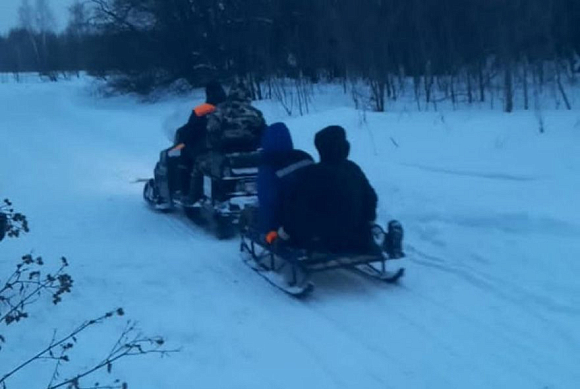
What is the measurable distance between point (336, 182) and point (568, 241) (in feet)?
6.68

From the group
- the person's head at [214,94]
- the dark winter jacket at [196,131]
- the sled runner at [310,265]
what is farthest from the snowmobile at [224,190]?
the sled runner at [310,265]

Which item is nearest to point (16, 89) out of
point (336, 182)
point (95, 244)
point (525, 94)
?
point (525, 94)

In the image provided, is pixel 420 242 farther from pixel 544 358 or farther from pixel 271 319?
pixel 544 358

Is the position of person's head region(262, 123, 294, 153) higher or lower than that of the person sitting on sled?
higher

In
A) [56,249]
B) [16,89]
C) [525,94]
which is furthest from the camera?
[16,89]

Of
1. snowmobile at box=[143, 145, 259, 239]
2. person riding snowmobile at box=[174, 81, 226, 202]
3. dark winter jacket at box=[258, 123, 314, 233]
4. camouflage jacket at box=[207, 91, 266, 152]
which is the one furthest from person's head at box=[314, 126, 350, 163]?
person riding snowmobile at box=[174, 81, 226, 202]

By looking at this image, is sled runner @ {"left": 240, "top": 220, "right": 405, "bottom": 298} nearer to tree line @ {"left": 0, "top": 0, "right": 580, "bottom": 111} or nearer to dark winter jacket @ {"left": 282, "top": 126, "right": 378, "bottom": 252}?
dark winter jacket @ {"left": 282, "top": 126, "right": 378, "bottom": 252}

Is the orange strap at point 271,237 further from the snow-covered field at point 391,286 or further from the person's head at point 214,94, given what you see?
the person's head at point 214,94

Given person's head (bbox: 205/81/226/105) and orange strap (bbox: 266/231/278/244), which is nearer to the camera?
orange strap (bbox: 266/231/278/244)

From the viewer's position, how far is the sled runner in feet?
26.6

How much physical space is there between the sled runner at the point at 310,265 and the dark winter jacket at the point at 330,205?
0.33ft

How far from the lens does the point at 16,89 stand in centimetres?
4638

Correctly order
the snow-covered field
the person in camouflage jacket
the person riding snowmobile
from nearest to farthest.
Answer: the snow-covered field
the person in camouflage jacket
the person riding snowmobile

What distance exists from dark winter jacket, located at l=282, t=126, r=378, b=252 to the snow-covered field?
441mm
